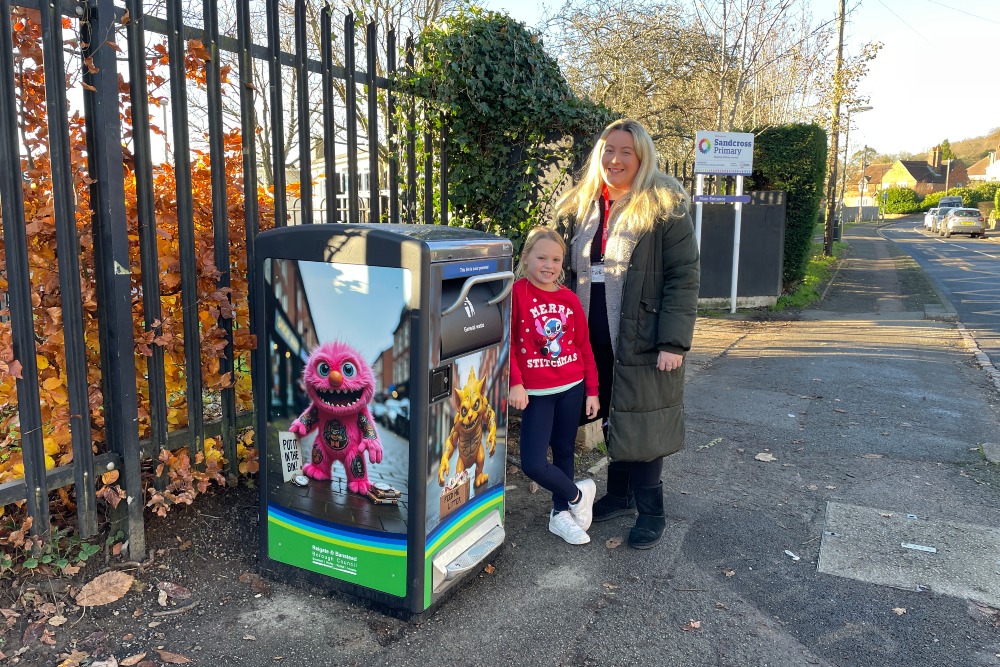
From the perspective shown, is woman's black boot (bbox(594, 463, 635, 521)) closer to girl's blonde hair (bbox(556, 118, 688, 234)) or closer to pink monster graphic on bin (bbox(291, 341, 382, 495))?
girl's blonde hair (bbox(556, 118, 688, 234))

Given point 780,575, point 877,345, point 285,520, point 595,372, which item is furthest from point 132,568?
point 877,345

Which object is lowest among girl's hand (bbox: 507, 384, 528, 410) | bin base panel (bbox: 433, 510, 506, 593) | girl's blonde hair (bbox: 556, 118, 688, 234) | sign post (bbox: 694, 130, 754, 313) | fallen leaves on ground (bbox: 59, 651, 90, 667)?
fallen leaves on ground (bbox: 59, 651, 90, 667)

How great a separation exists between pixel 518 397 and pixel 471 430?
0.36m

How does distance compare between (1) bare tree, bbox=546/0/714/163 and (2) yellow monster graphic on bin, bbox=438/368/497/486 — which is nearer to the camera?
(2) yellow monster graphic on bin, bbox=438/368/497/486

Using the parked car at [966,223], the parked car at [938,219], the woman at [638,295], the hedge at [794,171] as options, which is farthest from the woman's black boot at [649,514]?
the parked car at [938,219]

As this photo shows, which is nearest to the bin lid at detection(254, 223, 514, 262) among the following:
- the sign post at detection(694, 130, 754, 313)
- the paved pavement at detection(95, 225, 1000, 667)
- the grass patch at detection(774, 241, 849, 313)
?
the paved pavement at detection(95, 225, 1000, 667)

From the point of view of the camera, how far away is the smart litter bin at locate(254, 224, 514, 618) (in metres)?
2.54

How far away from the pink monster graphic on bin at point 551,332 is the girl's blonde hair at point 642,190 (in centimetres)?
54

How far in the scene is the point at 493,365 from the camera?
3.01 m

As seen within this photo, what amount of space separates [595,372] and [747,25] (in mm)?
11663

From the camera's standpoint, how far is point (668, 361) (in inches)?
129

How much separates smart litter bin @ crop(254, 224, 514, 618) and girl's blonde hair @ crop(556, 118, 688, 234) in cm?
71

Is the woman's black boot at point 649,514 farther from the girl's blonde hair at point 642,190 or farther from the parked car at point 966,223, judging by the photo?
the parked car at point 966,223

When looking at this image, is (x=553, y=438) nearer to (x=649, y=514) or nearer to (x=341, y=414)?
(x=649, y=514)
